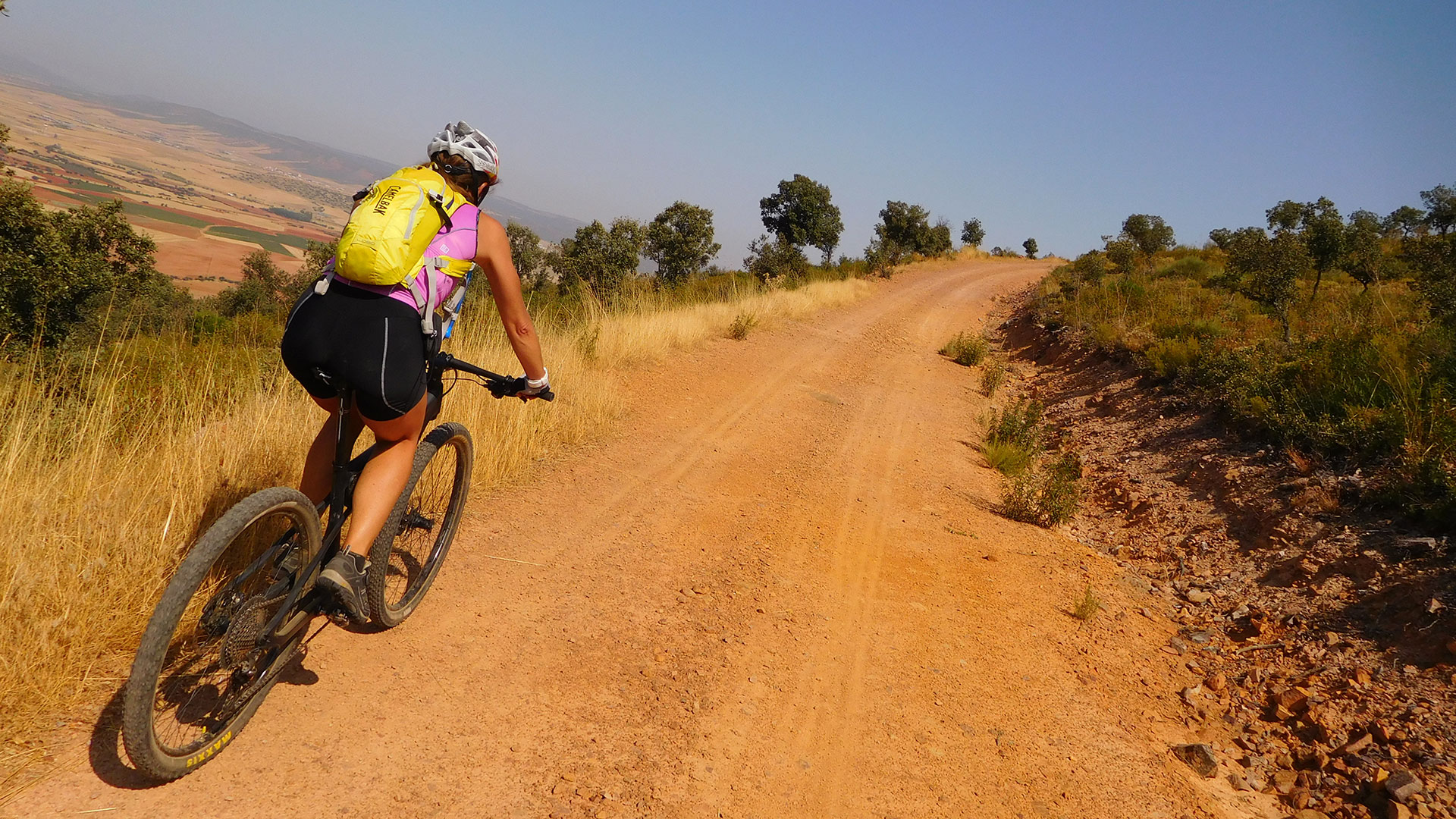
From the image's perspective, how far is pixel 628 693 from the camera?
3.16 metres

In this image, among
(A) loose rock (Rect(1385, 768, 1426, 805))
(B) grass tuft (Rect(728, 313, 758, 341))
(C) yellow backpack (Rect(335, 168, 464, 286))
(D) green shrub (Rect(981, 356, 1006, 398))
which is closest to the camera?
(C) yellow backpack (Rect(335, 168, 464, 286))

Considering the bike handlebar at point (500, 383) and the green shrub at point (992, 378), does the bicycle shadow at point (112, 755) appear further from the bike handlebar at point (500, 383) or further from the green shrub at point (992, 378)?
the green shrub at point (992, 378)

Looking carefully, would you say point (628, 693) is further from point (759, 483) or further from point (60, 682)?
point (759, 483)

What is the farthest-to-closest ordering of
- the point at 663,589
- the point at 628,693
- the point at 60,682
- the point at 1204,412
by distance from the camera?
the point at 1204,412
the point at 663,589
the point at 628,693
the point at 60,682

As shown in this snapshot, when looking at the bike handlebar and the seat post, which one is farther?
the bike handlebar

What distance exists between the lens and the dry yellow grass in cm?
240

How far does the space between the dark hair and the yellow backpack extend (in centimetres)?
23

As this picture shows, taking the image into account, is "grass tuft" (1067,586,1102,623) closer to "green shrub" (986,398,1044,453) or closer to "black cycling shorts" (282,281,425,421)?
"green shrub" (986,398,1044,453)

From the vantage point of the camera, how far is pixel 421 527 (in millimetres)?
3432

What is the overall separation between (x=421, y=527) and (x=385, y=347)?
1.33m

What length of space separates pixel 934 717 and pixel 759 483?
10.4 feet

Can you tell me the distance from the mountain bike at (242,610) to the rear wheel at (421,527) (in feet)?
0.04

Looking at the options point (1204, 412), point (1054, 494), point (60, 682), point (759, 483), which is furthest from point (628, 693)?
point (1204, 412)

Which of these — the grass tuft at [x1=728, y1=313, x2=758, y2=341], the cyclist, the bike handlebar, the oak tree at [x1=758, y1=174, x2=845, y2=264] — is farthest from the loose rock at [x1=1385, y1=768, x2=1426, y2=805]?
the oak tree at [x1=758, y1=174, x2=845, y2=264]
